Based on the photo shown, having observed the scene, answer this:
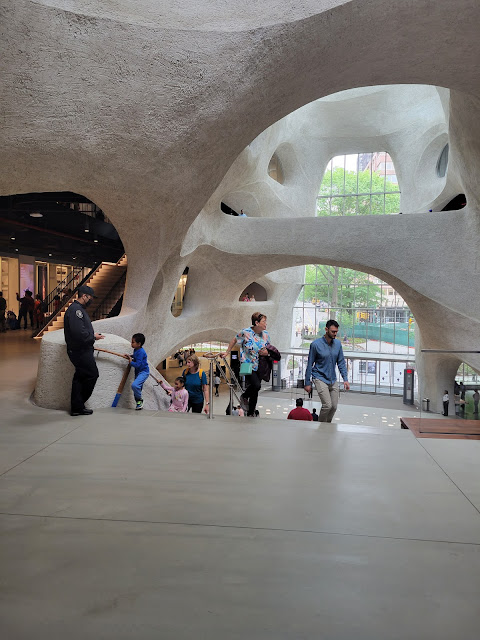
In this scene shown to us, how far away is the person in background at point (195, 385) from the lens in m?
6.78

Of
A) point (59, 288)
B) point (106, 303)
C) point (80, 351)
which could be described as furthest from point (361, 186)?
point (80, 351)

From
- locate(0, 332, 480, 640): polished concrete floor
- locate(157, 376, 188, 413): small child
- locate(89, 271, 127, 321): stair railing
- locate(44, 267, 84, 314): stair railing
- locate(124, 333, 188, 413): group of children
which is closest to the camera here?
locate(0, 332, 480, 640): polished concrete floor

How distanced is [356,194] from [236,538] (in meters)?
33.3

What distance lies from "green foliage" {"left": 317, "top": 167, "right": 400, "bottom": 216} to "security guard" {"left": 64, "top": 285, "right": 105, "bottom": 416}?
29.9 meters

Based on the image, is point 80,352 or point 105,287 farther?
point 105,287

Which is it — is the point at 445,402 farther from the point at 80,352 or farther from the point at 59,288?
the point at 59,288

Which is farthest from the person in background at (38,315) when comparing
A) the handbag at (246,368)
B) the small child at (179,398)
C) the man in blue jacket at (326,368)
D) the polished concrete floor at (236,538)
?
the polished concrete floor at (236,538)

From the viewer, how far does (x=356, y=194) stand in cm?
3353

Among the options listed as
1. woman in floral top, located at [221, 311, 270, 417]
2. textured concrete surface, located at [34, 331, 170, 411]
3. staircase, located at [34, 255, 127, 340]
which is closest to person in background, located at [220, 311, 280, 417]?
woman in floral top, located at [221, 311, 270, 417]

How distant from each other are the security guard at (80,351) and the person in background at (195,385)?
65.8 inches

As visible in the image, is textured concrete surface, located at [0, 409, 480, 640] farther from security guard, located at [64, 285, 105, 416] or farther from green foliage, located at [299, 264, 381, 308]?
green foliage, located at [299, 264, 381, 308]

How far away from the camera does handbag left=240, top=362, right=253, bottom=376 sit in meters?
5.75

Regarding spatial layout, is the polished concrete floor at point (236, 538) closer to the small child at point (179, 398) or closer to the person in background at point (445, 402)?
the small child at point (179, 398)

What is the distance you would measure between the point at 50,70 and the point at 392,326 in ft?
90.2
